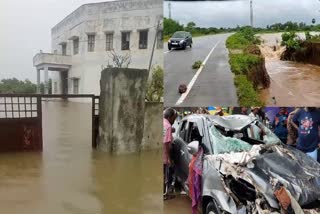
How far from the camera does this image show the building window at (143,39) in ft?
9.31

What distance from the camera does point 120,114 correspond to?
459 cm

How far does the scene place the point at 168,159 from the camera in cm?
Result: 268

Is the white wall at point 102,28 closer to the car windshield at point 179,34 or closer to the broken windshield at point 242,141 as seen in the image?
the car windshield at point 179,34

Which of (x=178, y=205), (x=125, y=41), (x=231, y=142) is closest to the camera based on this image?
(x=231, y=142)

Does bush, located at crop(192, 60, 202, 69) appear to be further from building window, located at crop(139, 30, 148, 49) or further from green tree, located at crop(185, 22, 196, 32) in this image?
building window, located at crop(139, 30, 148, 49)

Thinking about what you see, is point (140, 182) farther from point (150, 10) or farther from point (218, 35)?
point (218, 35)

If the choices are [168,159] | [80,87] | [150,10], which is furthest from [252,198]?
[80,87]

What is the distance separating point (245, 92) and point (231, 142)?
39 centimetres

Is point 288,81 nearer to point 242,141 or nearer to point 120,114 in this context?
point 242,141

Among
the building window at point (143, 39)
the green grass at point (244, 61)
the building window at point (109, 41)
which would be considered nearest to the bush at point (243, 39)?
the green grass at point (244, 61)

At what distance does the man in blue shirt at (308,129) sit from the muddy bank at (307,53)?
266 mm

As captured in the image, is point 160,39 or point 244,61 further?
point 160,39

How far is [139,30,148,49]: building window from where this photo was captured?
2838 mm

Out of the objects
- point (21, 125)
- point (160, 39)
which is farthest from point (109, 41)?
point (21, 125)
